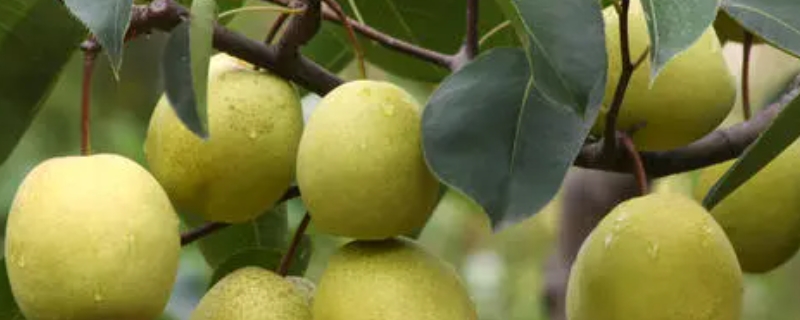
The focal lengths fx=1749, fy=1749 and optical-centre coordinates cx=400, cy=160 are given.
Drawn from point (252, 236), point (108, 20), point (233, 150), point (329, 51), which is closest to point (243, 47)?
point (233, 150)

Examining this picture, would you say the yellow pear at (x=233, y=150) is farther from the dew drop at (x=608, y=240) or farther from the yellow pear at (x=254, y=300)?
the dew drop at (x=608, y=240)

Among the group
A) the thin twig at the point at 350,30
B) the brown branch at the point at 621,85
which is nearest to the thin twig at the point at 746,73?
the brown branch at the point at 621,85

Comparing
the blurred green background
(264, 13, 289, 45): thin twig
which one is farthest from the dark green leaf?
the blurred green background

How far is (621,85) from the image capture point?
0.97 m

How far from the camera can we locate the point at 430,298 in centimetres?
99

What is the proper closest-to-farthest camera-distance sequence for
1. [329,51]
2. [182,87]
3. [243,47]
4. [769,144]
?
[182,87], [769,144], [243,47], [329,51]

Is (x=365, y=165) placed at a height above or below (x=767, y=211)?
above

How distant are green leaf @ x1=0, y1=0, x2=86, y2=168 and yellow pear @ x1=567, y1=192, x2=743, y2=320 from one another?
→ 43 centimetres

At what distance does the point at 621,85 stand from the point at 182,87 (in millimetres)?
260

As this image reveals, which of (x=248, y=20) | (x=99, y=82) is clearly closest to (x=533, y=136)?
(x=248, y=20)

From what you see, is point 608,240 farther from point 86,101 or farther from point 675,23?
point 86,101

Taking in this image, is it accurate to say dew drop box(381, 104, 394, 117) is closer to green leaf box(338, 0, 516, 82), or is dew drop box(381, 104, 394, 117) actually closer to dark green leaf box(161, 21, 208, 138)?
dark green leaf box(161, 21, 208, 138)

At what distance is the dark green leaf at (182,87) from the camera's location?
2.73 feet

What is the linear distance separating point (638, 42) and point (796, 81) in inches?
6.7
